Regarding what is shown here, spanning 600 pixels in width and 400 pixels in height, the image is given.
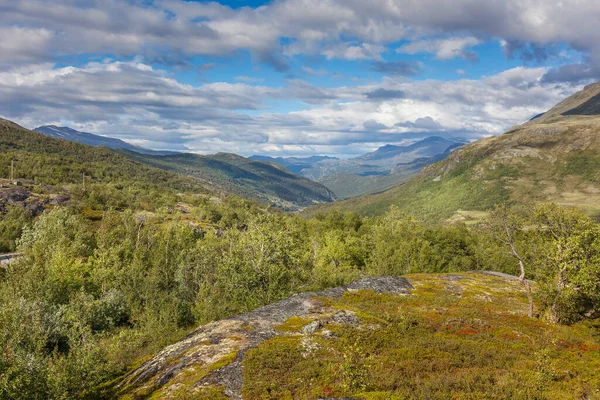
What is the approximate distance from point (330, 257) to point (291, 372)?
81336 mm

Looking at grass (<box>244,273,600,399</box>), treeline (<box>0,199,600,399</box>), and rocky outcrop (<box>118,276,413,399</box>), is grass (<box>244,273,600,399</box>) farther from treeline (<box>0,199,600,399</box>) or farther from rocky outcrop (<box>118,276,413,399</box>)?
treeline (<box>0,199,600,399</box>)

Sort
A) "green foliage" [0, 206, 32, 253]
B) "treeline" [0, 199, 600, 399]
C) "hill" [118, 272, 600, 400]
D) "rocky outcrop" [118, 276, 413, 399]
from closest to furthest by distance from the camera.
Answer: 1. "hill" [118, 272, 600, 400]
2. "rocky outcrop" [118, 276, 413, 399]
3. "treeline" [0, 199, 600, 399]
4. "green foliage" [0, 206, 32, 253]

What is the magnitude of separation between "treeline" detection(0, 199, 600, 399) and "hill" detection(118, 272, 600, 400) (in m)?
5.39

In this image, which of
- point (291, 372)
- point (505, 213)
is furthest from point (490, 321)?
point (291, 372)

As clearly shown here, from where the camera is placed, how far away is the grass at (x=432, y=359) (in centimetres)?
2145

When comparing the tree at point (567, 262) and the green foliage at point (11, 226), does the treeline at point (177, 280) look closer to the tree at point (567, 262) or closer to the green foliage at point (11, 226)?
the tree at point (567, 262)

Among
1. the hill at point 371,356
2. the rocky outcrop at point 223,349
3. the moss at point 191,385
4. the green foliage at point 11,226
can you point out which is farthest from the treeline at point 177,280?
the green foliage at point 11,226

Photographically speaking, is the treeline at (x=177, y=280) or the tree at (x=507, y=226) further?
the tree at (x=507, y=226)

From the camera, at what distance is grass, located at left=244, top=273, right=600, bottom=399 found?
21453 mm

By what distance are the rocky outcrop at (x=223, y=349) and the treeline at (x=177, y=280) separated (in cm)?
411

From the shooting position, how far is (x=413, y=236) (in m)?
114

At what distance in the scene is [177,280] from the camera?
2936 inches

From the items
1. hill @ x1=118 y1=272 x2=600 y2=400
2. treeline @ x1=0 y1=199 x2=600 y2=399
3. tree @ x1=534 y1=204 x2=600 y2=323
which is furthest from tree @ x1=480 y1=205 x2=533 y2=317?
hill @ x1=118 y1=272 x2=600 y2=400

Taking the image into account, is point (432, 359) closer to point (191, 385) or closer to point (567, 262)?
point (191, 385)
